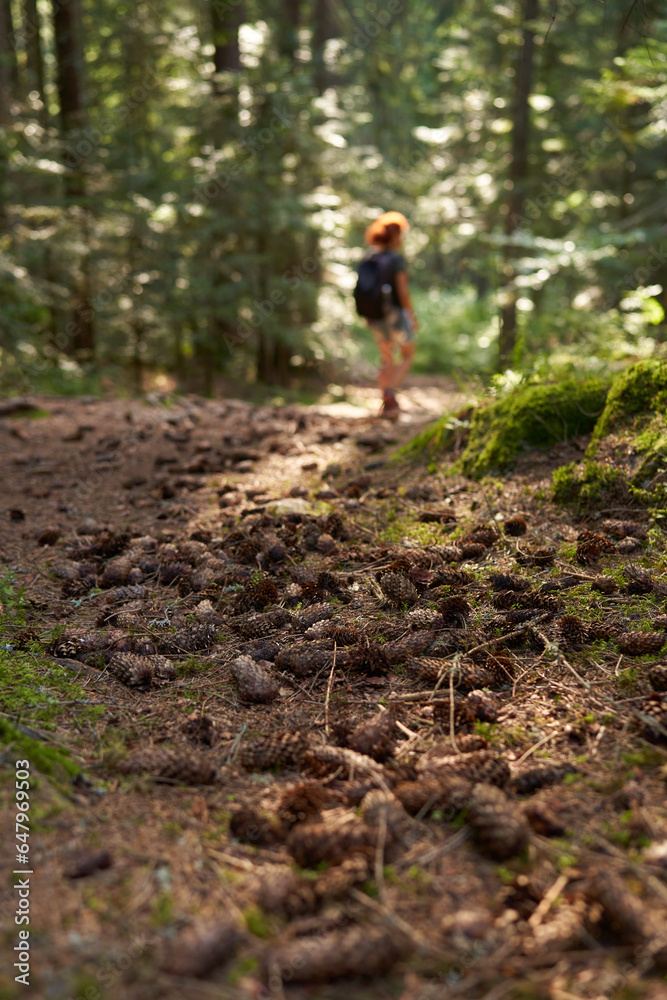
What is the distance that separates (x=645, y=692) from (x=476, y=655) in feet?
1.96

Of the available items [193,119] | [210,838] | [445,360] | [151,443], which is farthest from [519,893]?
[445,360]

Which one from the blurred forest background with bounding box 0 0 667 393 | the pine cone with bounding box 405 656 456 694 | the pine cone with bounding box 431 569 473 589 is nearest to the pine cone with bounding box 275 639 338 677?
the pine cone with bounding box 405 656 456 694

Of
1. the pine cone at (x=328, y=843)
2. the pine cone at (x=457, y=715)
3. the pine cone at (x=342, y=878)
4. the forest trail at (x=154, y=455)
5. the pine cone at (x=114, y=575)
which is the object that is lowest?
the forest trail at (x=154, y=455)

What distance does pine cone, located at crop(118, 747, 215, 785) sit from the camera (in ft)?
6.54

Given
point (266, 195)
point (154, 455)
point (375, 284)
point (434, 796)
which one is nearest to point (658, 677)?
point (434, 796)

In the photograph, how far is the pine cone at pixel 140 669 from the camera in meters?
2.56

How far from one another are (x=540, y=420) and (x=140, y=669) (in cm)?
288

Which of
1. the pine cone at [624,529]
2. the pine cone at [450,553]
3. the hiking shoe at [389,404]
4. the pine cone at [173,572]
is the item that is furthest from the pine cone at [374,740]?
the hiking shoe at [389,404]

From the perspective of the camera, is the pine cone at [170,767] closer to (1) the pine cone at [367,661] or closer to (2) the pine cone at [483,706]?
(1) the pine cone at [367,661]

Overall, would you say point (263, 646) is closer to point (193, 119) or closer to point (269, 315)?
point (269, 315)

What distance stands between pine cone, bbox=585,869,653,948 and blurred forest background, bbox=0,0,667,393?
18.7 ft

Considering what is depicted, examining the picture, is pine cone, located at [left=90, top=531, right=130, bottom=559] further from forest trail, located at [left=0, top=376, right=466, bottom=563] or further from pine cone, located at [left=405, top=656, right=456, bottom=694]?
pine cone, located at [left=405, top=656, right=456, bottom=694]

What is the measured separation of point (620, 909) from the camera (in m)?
1.42

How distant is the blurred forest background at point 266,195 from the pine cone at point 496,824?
5.51 m
